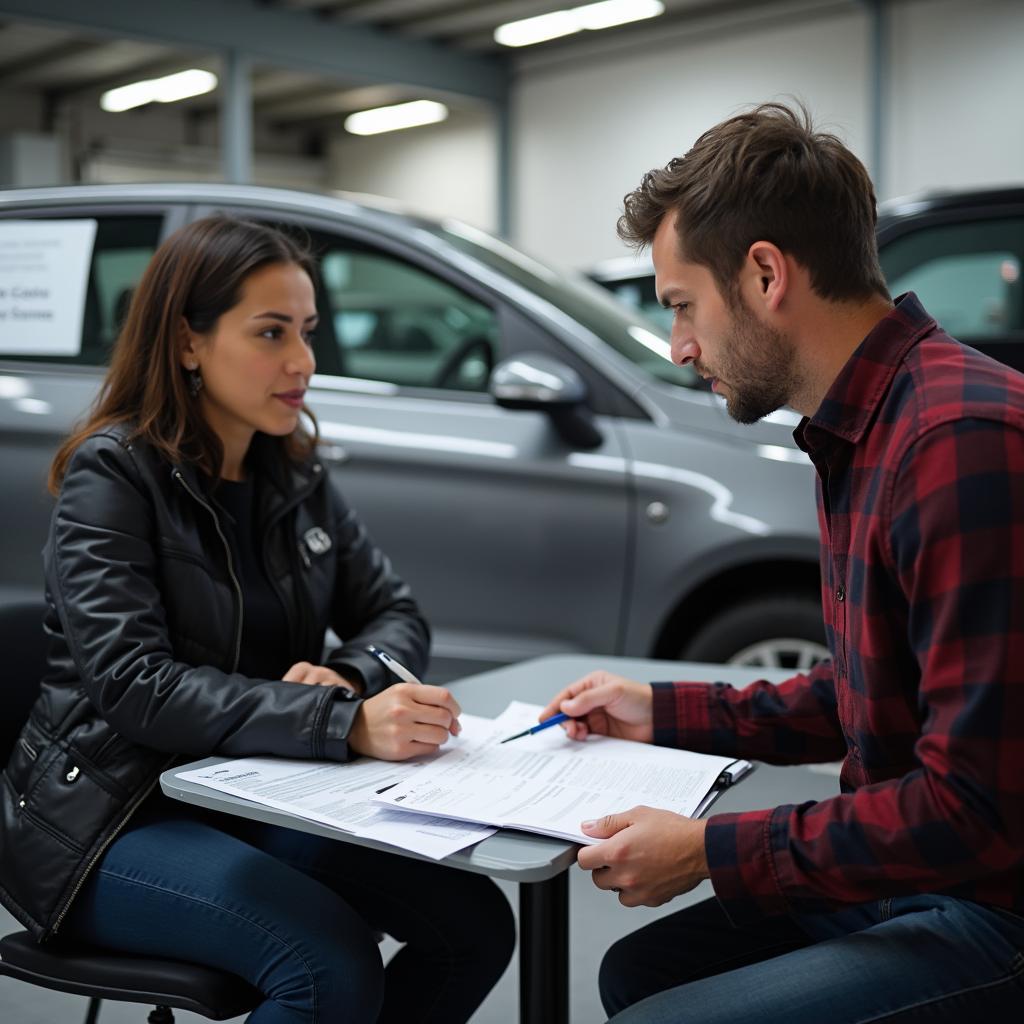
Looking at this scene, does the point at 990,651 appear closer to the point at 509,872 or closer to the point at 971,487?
the point at 971,487

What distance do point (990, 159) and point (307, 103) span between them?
22.7 ft

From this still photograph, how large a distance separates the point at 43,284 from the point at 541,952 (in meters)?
2.57

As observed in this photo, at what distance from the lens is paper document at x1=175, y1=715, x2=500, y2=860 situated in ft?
3.78

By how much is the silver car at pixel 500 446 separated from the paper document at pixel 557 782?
1.45 meters

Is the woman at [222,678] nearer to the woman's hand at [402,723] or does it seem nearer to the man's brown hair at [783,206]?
the woman's hand at [402,723]

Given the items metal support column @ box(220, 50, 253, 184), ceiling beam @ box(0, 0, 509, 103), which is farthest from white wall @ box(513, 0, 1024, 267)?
metal support column @ box(220, 50, 253, 184)

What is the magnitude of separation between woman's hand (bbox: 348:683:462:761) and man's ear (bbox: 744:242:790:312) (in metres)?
0.56

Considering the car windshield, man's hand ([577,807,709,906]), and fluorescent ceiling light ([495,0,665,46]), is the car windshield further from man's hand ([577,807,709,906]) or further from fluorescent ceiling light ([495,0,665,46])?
fluorescent ceiling light ([495,0,665,46])

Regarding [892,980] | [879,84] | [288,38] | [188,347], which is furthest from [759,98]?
[892,980]

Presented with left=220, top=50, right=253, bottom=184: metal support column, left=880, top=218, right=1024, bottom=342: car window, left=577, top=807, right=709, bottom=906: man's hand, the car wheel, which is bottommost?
the car wheel

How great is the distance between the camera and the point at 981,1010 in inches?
42.6

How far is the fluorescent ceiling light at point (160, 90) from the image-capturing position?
37.3 feet

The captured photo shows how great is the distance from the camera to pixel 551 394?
291cm

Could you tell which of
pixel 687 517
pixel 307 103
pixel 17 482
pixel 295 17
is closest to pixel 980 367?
pixel 687 517
